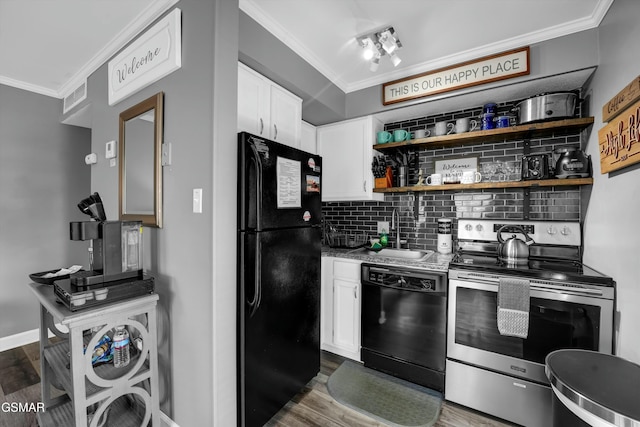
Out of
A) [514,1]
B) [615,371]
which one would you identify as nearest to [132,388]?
[615,371]

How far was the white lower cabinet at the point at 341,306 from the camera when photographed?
2.38m

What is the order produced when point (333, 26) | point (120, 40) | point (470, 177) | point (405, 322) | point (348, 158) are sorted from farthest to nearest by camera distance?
1. point (348, 158)
2. point (470, 177)
3. point (405, 322)
4. point (120, 40)
5. point (333, 26)

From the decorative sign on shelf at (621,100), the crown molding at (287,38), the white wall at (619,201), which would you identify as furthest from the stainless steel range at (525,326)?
the crown molding at (287,38)

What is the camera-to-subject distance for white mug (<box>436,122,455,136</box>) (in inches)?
96.0

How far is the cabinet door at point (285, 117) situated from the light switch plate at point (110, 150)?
3.93 ft

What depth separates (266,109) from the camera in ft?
6.64

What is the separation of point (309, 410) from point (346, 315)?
79 cm

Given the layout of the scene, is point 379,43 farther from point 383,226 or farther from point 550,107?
point 383,226

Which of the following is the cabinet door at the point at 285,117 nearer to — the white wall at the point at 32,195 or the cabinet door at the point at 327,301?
the cabinet door at the point at 327,301

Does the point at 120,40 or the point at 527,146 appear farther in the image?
the point at 527,146

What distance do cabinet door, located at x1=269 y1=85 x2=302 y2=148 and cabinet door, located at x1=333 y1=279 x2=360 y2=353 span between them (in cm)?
133

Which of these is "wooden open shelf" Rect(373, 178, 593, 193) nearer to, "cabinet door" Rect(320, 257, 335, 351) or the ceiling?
"cabinet door" Rect(320, 257, 335, 351)

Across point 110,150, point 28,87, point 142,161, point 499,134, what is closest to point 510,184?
point 499,134

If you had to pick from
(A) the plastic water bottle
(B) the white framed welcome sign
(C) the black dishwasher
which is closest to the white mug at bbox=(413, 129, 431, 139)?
(C) the black dishwasher
